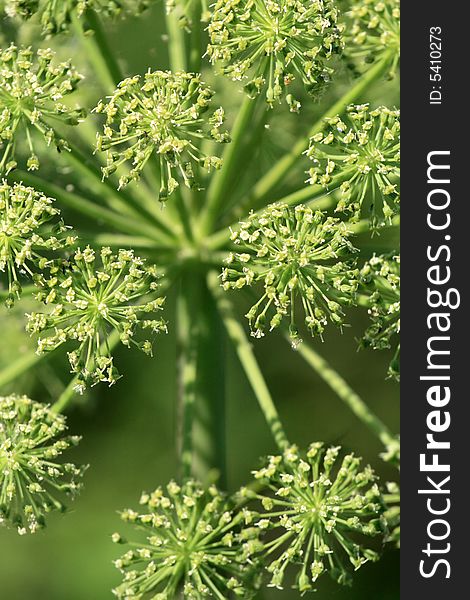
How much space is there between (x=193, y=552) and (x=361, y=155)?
73.8 inches

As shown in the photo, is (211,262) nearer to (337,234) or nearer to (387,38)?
(337,234)

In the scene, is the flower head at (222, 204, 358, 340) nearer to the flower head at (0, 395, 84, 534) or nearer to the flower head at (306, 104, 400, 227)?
the flower head at (306, 104, 400, 227)

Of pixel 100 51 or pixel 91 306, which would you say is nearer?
pixel 91 306

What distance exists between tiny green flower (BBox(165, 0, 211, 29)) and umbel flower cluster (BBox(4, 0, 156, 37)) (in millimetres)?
107

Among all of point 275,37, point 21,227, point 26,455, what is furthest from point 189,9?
point 26,455

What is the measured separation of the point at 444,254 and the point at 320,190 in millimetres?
664

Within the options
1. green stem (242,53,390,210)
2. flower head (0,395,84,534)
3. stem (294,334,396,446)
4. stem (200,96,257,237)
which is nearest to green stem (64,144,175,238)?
stem (200,96,257,237)

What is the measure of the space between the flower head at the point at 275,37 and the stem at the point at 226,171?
245 mm

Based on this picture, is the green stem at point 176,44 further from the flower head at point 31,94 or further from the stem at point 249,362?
the stem at point 249,362

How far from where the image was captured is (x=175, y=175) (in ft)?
15.1

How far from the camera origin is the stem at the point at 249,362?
4586 mm

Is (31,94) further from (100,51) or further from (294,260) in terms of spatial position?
(294,260)

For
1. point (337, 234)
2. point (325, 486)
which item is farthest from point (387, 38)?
point (325, 486)

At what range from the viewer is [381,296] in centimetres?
439
